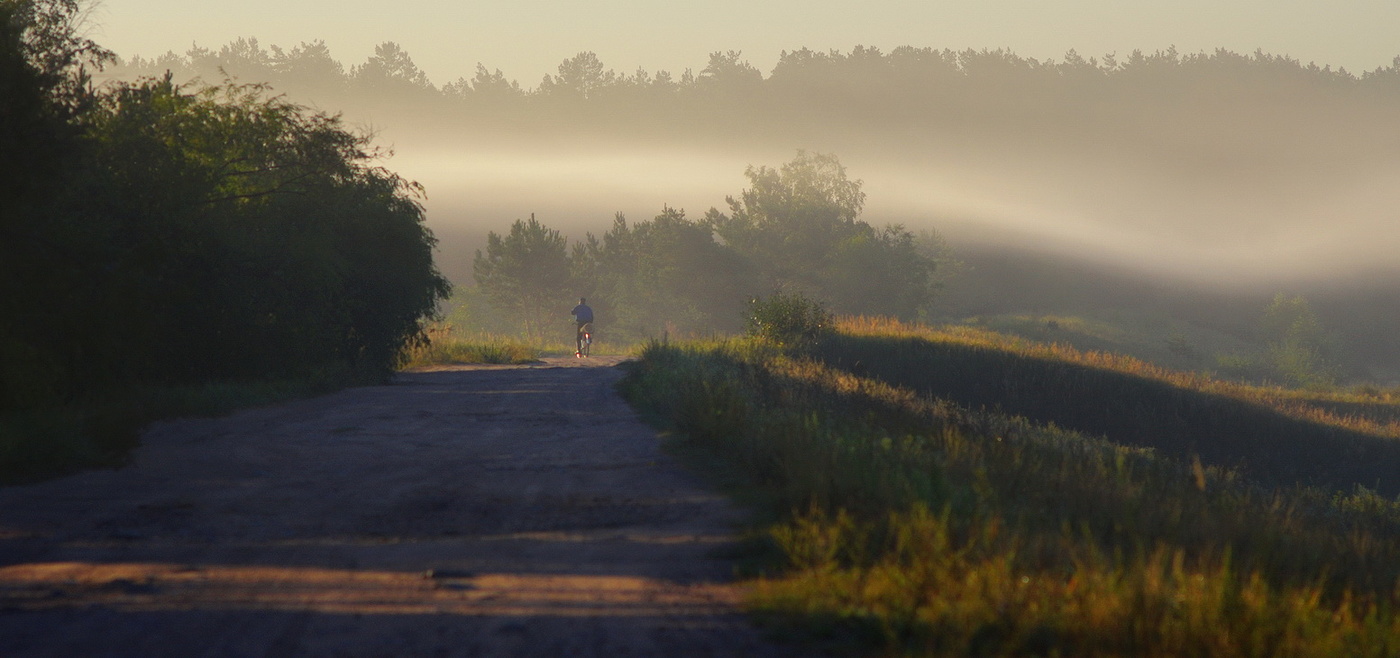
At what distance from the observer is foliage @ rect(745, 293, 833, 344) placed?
34.7 metres

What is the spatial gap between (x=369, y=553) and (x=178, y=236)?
10.3m

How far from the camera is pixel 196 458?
1078 centimetres

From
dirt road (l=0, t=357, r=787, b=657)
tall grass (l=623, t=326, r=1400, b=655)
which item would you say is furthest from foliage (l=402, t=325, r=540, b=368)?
tall grass (l=623, t=326, r=1400, b=655)

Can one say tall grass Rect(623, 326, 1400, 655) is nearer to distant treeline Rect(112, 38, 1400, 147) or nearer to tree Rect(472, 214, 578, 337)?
tree Rect(472, 214, 578, 337)

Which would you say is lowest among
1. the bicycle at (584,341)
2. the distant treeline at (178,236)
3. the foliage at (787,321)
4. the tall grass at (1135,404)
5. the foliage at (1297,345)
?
the foliage at (1297,345)

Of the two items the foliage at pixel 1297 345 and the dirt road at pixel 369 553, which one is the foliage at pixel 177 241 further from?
the foliage at pixel 1297 345

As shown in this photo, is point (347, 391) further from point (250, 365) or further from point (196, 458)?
point (196, 458)

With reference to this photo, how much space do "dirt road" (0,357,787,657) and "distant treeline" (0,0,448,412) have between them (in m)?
1.60

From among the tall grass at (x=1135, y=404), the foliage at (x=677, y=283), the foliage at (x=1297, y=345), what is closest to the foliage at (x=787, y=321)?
the tall grass at (x=1135, y=404)

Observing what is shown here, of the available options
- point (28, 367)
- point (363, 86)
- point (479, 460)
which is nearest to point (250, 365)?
point (28, 367)

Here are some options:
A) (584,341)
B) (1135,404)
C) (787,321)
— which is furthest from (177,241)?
(584,341)

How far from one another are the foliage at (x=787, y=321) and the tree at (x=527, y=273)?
62311mm

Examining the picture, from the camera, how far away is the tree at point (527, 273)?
96.8 meters

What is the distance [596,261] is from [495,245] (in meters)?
17.8
